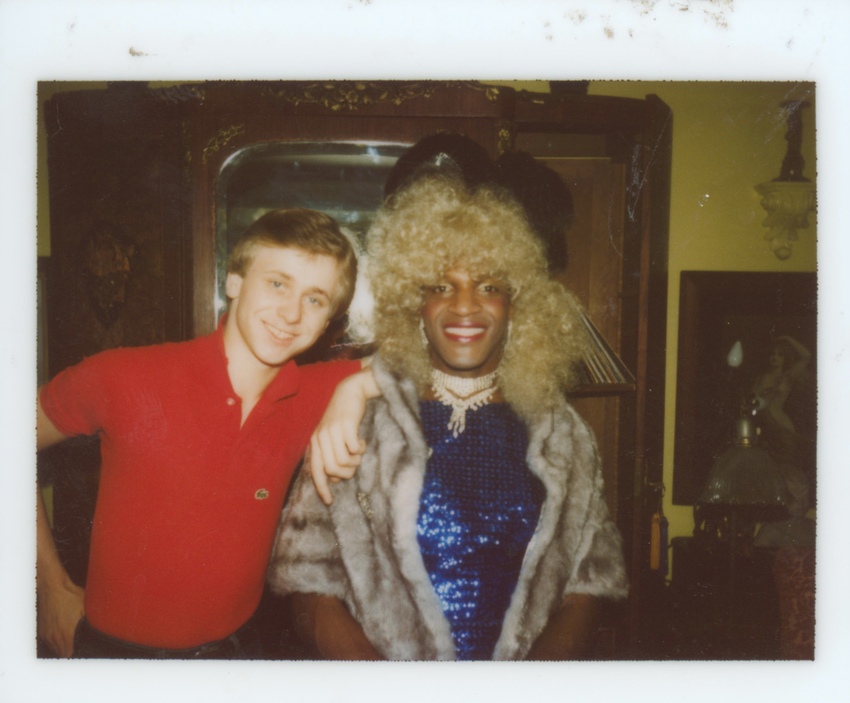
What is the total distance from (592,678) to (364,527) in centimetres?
53

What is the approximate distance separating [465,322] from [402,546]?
42cm

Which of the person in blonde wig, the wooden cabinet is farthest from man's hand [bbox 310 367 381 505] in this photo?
the wooden cabinet

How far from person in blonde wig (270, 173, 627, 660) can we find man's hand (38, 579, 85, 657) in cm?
39

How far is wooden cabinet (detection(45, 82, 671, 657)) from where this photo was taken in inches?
53.8

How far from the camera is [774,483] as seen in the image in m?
1.44

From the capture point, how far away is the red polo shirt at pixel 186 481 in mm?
1341

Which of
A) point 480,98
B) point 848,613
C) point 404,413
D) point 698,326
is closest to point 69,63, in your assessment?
point 480,98

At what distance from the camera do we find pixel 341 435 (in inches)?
53.7

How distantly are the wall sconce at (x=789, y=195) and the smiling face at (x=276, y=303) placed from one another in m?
0.83

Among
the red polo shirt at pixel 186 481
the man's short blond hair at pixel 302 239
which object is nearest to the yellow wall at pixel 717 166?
the man's short blond hair at pixel 302 239

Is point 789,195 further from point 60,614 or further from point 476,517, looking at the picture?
point 60,614

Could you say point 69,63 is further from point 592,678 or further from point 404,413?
point 592,678

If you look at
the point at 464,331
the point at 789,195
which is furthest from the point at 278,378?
the point at 789,195

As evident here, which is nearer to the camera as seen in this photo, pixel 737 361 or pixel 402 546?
pixel 402 546
